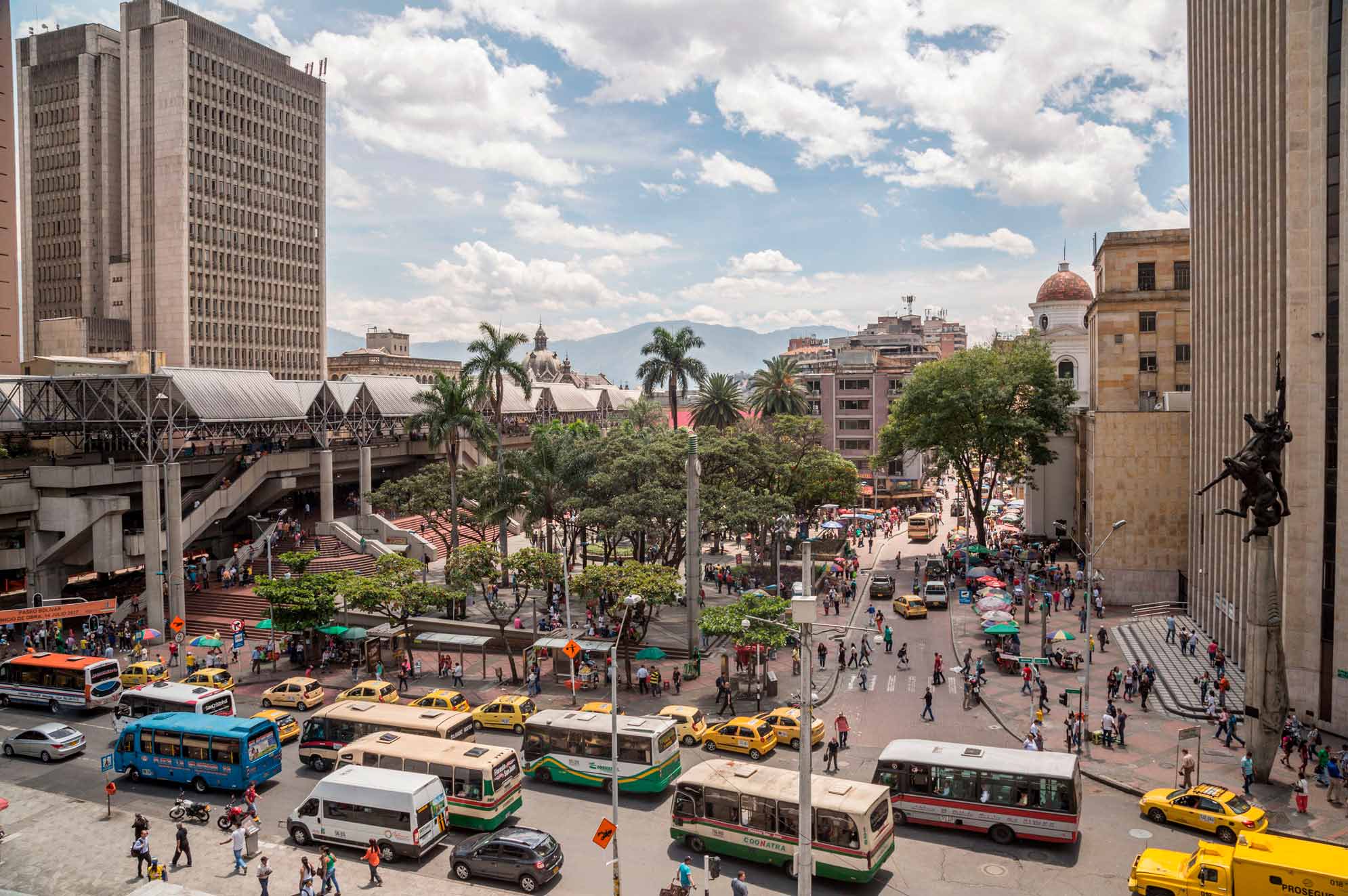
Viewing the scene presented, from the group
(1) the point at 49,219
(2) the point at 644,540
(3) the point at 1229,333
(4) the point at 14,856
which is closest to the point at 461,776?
(4) the point at 14,856

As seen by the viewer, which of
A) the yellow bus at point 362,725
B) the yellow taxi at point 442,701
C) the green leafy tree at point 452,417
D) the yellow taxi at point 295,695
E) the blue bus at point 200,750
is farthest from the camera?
the green leafy tree at point 452,417

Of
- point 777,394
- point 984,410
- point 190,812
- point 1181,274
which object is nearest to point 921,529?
point 984,410

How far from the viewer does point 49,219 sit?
101438 mm

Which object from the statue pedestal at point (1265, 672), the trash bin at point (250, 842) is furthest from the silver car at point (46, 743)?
the statue pedestal at point (1265, 672)

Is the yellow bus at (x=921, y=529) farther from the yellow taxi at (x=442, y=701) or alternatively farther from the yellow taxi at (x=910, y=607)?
the yellow taxi at (x=442, y=701)

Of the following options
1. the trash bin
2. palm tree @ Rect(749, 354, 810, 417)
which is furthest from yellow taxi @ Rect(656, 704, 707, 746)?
palm tree @ Rect(749, 354, 810, 417)

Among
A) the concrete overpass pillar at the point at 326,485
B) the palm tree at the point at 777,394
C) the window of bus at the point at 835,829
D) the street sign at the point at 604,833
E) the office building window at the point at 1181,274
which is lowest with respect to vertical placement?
the window of bus at the point at 835,829

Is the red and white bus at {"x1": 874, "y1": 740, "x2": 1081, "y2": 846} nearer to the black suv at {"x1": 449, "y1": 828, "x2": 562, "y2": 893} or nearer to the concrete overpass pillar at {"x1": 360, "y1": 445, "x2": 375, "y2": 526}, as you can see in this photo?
the black suv at {"x1": 449, "y1": 828, "x2": 562, "y2": 893}

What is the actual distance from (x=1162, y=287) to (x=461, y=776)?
53.7 meters

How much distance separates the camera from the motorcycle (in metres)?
24.7

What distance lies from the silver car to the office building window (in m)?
62.6

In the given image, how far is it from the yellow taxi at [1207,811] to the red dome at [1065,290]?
6632 centimetres

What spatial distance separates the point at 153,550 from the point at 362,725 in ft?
85.9

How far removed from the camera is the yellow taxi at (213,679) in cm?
3634
